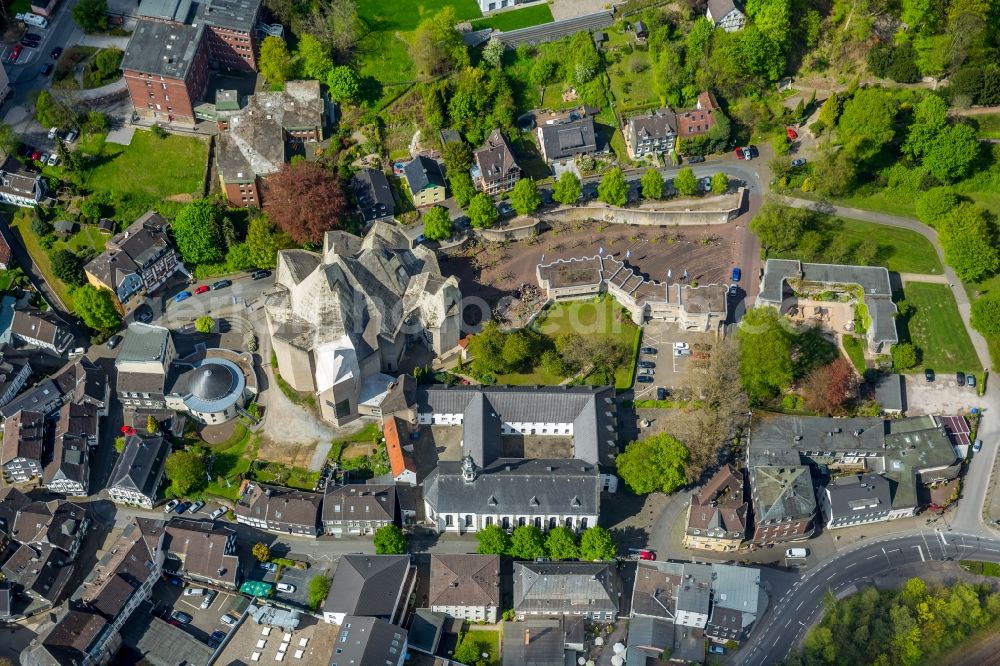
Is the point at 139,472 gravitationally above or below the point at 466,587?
above

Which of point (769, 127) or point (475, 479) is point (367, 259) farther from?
point (769, 127)

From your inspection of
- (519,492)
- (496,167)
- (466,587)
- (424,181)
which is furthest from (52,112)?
(466,587)

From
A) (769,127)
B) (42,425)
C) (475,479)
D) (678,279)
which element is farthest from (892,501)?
(42,425)

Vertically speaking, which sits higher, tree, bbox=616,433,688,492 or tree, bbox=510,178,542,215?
tree, bbox=510,178,542,215

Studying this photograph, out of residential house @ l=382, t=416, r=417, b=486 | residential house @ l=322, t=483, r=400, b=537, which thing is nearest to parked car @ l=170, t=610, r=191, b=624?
residential house @ l=322, t=483, r=400, b=537

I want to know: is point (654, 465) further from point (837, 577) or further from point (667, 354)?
point (837, 577)

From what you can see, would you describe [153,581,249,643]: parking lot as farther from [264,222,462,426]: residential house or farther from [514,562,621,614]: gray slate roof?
[514,562,621,614]: gray slate roof
